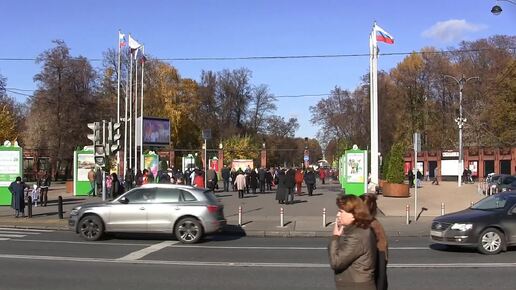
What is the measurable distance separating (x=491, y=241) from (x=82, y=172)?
28.0 metres

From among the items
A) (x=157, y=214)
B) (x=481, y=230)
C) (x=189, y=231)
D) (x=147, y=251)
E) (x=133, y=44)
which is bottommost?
(x=147, y=251)

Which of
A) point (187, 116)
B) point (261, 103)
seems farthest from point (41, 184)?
point (261, 103)

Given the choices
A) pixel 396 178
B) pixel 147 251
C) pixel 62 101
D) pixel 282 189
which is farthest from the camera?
pixel 62 101

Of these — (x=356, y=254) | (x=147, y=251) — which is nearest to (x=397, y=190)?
(x=147, y=251)

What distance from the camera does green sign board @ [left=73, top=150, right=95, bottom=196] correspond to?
36.3 meters

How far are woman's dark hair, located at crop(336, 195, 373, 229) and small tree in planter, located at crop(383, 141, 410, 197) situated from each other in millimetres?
28560

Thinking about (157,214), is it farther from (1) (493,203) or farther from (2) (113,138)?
(1) (493,203)

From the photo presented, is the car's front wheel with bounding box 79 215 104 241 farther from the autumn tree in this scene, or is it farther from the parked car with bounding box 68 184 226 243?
the autumn tree

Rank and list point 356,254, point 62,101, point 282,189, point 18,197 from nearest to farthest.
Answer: point 356,254, point 18,197, point 282,189, point 62,101

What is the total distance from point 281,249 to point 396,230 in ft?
18.3

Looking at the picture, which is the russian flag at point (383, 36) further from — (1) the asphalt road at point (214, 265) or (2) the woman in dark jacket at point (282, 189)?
(1) the asphalt road at point (214, 265)

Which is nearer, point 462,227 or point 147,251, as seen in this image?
point 462,227

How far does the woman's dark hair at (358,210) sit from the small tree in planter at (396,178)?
28560mm

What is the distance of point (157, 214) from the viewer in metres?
15.9
